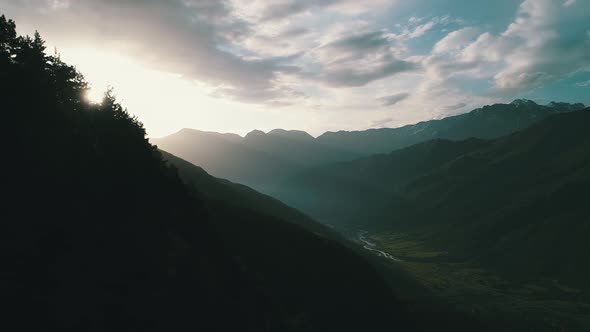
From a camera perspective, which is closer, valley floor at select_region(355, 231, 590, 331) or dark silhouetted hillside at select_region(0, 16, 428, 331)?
dark silhouetted hillside at select_region(0, 16, 428, 331)

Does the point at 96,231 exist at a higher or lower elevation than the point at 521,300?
higher

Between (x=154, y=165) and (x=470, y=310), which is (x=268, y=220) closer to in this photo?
(x=154, y=165)

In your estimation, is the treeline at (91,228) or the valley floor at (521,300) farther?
the valley floor at (521,300)

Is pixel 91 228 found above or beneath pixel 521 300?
above

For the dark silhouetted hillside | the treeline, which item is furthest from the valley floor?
the treeline

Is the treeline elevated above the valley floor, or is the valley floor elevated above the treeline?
the treeline

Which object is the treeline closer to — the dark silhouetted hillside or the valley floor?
the dark silhouetted hillside

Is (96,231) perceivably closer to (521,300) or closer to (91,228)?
(91,228)

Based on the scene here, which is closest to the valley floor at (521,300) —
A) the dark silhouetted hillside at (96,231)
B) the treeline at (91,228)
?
the dark silhouetted hillside at (96,231)

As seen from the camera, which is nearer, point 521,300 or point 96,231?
point 96,231

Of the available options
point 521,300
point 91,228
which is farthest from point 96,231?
point 521,300

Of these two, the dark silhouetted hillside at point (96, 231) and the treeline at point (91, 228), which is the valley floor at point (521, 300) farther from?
the treeline at point (91, 228)

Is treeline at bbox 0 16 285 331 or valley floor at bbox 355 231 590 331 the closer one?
treeline at bbox 0 16 285 331

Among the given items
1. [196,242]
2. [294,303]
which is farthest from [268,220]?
[196,242]
